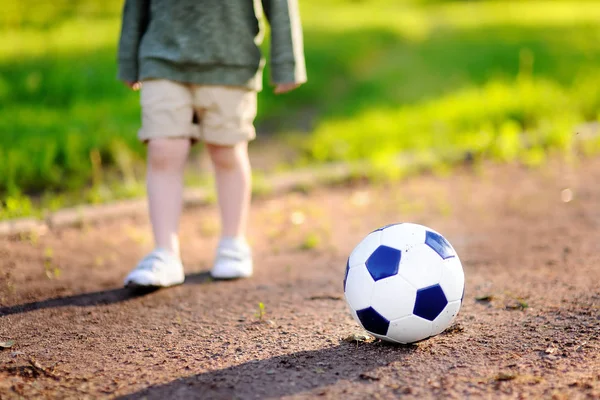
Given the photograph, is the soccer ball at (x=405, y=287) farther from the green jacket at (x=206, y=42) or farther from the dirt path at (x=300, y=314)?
the green jacket at (x=206, y=42)

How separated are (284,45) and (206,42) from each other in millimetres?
373

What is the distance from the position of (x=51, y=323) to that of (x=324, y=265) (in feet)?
4.69

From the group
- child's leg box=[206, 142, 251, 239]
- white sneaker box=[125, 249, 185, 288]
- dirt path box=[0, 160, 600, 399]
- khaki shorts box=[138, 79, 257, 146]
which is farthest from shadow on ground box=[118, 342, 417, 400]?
khaki shorts box=[138, 79, 257, 146]

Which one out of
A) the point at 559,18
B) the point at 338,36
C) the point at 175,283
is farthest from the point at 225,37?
the point at 559,18

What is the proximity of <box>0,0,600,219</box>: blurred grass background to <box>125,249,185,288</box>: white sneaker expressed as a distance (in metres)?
1.19

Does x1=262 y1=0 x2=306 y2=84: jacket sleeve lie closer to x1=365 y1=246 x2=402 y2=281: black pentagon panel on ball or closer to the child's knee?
the child's knee

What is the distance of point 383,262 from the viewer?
256 centimetres

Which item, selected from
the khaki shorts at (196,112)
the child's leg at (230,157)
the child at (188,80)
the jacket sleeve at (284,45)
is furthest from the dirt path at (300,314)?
the jacket sleeve at (284,45)

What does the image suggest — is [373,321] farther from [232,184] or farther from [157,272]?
[232,184]

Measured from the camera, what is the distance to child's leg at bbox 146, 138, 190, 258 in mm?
3379

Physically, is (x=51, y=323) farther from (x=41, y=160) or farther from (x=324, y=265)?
(x=41, y=160)

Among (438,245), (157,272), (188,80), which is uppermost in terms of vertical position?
(188,80)

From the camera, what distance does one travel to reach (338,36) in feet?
32.9

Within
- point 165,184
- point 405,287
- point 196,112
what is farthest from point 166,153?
point 405,287
